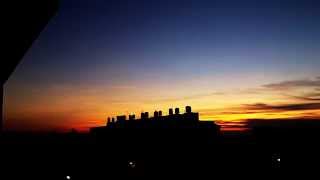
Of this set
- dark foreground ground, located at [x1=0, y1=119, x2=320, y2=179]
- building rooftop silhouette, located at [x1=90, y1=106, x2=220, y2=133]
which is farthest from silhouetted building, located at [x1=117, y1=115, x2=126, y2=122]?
dark foreground ground, located at [x1=0, y1=119, x2=320, y2=179]

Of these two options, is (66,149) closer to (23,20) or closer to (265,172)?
(265,172)

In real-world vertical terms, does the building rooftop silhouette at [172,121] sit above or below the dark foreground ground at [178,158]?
above

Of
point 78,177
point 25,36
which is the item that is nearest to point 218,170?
point 78,177

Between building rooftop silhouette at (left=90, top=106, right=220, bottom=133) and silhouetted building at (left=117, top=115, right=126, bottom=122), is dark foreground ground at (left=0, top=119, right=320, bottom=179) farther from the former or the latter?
silhouetted building at (left=117, top=115, right=126, bottom=122)

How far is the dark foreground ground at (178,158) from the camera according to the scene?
18000mm

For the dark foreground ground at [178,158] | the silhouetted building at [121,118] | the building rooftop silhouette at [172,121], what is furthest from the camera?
the silhouetted building at [121,118]

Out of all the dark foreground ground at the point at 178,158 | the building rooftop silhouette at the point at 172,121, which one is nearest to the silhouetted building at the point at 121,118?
the building rooftop silhouette at the point at 172,121

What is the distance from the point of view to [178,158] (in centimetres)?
1870

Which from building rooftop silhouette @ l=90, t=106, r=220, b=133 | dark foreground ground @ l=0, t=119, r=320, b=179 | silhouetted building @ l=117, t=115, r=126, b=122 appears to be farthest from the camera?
silhouetted building @ l=117, t=115, r=126, b=122

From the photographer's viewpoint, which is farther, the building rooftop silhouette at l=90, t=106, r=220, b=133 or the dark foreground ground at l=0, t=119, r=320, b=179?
the building rooftop silhouette at l=90, t=106, r=220, b=133

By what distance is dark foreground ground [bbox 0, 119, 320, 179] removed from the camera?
18.0 metres

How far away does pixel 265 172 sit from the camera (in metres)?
18.1

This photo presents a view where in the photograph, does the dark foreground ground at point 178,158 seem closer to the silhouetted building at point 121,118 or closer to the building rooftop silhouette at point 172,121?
the building rooftop silhouette at point 172,121

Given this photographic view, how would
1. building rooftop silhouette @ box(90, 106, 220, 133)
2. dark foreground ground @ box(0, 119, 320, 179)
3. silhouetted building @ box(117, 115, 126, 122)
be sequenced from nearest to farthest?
dark foreground ground @ box(0, 119, 320, 179)
building rooftop silhouette @ box(90, 106, 220, 133)
silhouetted building @ box(117, 115, 126, 122)
